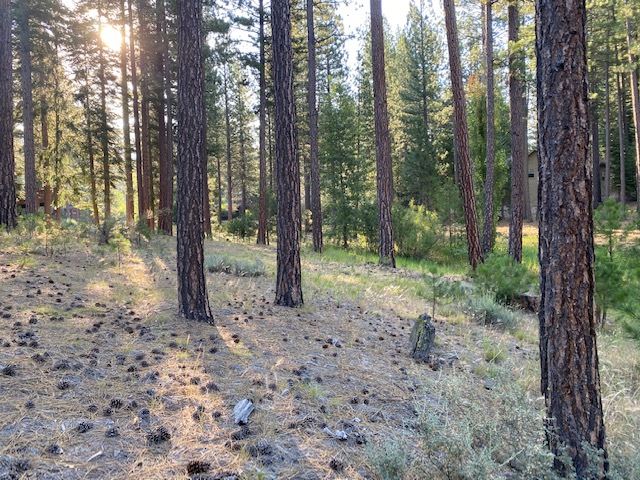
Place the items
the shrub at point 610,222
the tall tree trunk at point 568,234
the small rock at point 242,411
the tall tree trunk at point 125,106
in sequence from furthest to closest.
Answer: the tall tree trunk at point 125,106 → the shrub at point 610,222 → the small rock at point 242,411 → the tall tree trunk at point 568,234

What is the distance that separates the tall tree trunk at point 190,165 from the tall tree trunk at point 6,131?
6950 mm

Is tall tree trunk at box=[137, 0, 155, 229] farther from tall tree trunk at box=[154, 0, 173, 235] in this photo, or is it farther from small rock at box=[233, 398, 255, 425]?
small rock at box=[233, 398, 255, 425]

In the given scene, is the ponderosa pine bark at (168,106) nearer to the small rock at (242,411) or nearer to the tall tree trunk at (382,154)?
the tall tree trunk at (382,154)

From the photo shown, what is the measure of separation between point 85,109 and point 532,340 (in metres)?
16.6

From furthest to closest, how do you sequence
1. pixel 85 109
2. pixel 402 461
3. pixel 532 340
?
pixel 85 109
pixel 532 340
pixel 402 461

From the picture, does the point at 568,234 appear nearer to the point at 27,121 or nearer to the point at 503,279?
the point at 503,279

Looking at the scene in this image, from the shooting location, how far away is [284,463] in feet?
8.08

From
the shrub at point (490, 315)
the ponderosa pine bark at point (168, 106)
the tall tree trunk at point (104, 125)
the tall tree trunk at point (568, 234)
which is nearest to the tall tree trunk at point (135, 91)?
the ponderosa pine bark at point (168, 106)

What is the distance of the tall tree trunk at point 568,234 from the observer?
7.77ft

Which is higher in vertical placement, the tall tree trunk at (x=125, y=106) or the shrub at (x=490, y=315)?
the tall tree trunk at (x=125, y=106)

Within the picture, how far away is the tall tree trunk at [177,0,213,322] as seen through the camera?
466 cm

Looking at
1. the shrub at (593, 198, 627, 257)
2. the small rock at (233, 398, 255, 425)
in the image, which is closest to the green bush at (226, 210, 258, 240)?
the shrub at (593, 198, 627, 257)

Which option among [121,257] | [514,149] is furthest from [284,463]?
[514,149]

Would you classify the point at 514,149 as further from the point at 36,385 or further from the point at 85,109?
the point at 85,109
